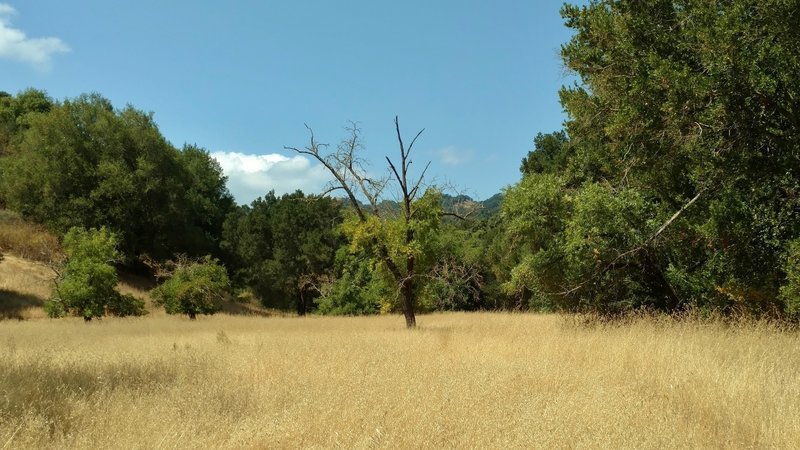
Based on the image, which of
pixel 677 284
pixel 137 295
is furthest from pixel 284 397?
pixel 137 295

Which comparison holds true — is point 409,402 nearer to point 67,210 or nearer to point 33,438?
point 33,438

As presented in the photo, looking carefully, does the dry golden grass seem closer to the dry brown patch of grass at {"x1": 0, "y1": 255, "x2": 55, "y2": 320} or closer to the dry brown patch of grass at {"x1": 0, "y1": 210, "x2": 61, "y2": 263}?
the dry brown patch of grass at {"x1": 0, "y1": 255, "x2": 55, "y2": 320}

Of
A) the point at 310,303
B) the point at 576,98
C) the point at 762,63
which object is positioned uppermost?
the point at 576,98

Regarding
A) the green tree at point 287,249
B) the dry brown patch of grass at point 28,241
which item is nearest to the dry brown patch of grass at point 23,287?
the dry brown patch of grass at point 28,241

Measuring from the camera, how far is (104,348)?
498 inches

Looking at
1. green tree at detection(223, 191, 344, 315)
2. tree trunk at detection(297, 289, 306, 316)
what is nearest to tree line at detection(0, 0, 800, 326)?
green tree at detection(223, 191, 344, 315)

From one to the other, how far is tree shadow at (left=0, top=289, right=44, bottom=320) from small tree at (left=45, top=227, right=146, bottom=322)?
342 centimetres

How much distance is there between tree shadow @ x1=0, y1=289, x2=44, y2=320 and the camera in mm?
27484

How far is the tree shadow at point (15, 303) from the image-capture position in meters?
27.5

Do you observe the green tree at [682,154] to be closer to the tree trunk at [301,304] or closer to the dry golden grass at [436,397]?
the dry golden grass at [436,397]

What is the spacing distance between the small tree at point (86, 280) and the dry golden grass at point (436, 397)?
48.7ft

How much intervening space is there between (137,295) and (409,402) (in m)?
37.7

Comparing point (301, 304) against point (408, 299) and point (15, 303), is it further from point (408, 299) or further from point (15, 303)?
point (408, 299)

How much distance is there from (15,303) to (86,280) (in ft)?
31.0
